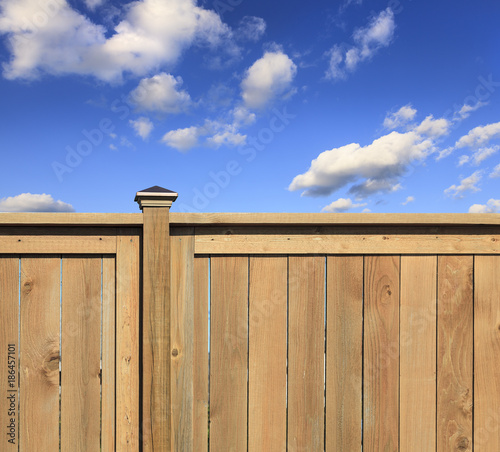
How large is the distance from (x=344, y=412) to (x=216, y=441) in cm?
69

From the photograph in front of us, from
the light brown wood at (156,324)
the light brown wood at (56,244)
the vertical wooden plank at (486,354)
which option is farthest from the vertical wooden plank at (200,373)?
the vertical wooden plank at (486,354)

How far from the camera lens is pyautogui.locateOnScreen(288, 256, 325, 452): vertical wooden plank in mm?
2129

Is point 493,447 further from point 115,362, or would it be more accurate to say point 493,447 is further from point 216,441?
point 115,362

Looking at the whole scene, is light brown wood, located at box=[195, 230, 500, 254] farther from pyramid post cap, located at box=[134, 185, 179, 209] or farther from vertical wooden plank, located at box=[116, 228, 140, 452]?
vertical wooden plank, located at box=[116, 228, 140, 452]

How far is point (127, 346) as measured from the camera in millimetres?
2104

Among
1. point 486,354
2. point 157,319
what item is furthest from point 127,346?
point 486,354

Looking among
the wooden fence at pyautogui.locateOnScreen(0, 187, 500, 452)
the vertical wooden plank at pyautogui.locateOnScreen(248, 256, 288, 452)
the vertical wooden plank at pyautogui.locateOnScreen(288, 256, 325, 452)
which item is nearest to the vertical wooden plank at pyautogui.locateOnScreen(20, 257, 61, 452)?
the wooden fence at pyautogui.locateOnScreen(0, 187, 500, 452)

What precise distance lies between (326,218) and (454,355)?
3.44 feet

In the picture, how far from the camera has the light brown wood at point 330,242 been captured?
2115mm

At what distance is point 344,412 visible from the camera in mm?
2164

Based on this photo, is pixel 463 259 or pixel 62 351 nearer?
pixel 62 351

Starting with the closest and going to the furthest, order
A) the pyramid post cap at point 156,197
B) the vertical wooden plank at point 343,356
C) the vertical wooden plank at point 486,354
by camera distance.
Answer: the pyramid post cap at point 156,197
the vertical wooden plank at point 343,356
the vertical wooden plank at point 486,354

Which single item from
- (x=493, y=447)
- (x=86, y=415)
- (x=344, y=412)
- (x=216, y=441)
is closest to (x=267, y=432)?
(x=216, y=441)

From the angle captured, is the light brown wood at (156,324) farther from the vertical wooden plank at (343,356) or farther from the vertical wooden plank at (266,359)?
the vertical wooden plank at (343,356)
